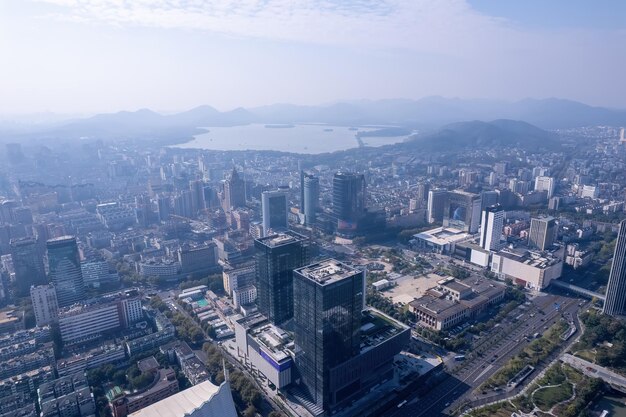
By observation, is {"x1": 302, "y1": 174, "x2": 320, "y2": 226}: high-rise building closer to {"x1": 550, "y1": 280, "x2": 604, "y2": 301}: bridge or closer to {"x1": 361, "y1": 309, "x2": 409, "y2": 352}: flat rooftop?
{"x1": 361, "y1": 309, "x2": 409, "y2": 352}: flat rooftop

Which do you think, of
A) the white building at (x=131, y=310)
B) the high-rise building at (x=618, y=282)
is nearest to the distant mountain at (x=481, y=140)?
the high-rise building at (x=618, y=282)

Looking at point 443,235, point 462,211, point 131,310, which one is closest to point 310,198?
point 443,235

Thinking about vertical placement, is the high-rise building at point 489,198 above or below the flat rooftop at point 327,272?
below

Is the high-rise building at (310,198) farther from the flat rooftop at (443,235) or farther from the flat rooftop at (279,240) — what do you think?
the flat rooftop at (279,240)

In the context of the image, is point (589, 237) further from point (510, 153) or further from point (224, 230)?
point (510, 153)

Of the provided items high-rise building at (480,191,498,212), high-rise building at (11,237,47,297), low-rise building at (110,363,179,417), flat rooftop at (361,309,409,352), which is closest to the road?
flat rooftop at (361,309,409,352)

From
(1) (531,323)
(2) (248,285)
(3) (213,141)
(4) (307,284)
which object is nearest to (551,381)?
(1) (531,323)
